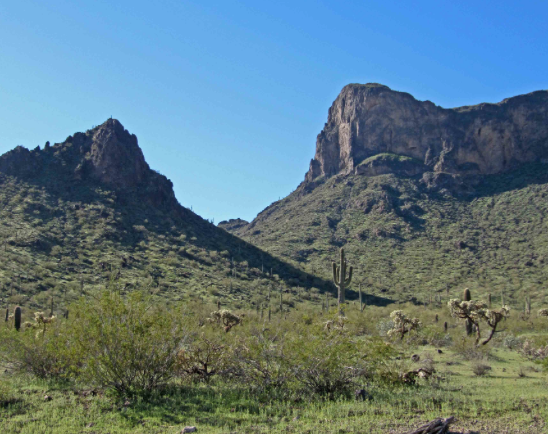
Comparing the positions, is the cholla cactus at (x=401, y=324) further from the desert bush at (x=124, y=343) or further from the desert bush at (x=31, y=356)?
the desert bush at (x=31, y=356)

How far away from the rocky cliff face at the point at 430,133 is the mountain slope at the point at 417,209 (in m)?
0.27

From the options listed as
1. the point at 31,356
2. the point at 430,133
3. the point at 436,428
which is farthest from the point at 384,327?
the point at 430,133

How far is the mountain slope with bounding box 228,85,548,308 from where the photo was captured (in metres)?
52.8

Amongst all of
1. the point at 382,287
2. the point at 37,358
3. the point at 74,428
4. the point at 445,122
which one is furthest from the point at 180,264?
the point at 445,122

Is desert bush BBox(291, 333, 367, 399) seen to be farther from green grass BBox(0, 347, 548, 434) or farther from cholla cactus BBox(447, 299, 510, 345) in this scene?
cholla cactus BBox(447, 299, 510, 345)

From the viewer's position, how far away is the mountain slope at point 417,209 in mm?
52750

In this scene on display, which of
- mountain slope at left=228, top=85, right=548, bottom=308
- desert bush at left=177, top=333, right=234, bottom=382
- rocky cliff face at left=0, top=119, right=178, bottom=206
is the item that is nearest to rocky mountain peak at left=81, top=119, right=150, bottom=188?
rocky cliff face at left=0, top=119, right=178, bottom=206

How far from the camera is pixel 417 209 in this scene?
72.6m

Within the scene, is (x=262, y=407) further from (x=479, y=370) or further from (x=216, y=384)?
(x=479, y=370)

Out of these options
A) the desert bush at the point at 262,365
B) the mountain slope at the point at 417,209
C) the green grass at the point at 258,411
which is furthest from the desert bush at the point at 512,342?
the mountain slope at the point at 417,209

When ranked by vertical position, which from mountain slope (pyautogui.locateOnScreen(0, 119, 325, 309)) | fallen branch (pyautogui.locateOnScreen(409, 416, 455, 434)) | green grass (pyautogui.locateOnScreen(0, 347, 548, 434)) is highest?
mountain slope (pyautogui.locateOnScreen(0, 119, 325, 309))

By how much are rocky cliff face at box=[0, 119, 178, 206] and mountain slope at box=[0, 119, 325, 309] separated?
13 centimetres

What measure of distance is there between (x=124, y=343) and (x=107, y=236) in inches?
1587

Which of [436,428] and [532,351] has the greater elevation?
[436,428]
